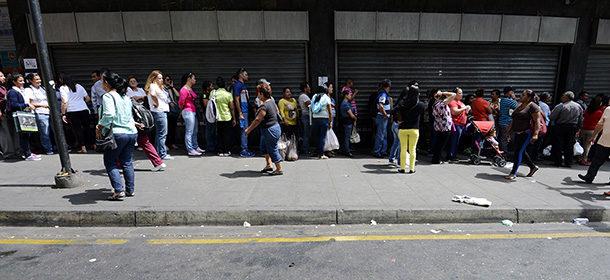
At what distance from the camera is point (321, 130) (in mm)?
7328

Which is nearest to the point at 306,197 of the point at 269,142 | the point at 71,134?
the point at 269,142

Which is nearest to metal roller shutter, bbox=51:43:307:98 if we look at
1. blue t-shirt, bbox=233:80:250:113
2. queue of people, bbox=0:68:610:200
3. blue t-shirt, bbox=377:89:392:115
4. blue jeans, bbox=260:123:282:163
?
Result: queue of people, bbox=0:68:610:200

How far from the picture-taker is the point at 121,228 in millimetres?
3979

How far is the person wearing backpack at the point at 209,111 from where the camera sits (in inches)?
289

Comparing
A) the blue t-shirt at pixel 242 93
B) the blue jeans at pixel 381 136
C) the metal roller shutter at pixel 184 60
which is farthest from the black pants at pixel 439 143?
the blue t-shirt at pixel 242 93

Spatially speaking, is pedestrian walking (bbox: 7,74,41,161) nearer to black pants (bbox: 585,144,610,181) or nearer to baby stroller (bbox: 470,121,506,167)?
baby stroller (bbox: 470,121,506,167)

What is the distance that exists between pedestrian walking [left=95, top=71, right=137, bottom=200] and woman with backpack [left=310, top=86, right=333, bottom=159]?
3.85 m

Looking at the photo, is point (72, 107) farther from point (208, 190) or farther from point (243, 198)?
point (243, 198)

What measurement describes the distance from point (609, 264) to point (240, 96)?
265 inches

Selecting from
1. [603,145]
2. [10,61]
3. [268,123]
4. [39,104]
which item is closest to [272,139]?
[268,123]

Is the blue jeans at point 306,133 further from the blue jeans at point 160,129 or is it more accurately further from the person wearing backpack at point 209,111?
the blue jeans at point 160,129

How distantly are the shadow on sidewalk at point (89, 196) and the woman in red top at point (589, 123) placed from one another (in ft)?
33.3

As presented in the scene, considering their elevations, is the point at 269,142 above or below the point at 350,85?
below

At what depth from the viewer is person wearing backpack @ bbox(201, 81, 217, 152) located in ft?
24.0
